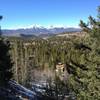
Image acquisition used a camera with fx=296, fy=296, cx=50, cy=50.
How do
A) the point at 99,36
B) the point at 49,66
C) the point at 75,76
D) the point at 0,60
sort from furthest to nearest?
1. the point at 49,66
2. the point at 0,60
3. the point at 75,76
4. the point at 99,36

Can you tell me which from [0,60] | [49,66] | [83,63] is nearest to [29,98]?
[0,60]

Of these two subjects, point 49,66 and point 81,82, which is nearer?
point 81,82

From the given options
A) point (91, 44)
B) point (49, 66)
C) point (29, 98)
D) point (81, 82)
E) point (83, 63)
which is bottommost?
point (49, 66)

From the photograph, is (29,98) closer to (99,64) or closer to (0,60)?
(0,60)

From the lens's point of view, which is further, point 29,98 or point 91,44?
point 29,98

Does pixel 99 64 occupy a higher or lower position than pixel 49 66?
higher

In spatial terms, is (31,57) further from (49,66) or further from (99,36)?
(99,36)

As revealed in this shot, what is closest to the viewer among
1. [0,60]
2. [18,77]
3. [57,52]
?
[0,60]

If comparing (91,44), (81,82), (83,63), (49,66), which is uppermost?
(91,44)

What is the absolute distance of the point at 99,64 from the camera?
1975 cm

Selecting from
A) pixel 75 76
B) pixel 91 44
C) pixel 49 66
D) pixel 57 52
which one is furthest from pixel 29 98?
pixel 57 52

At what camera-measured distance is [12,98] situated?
85.5 ft

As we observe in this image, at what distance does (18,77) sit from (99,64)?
169ft

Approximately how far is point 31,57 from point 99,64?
10517cm
